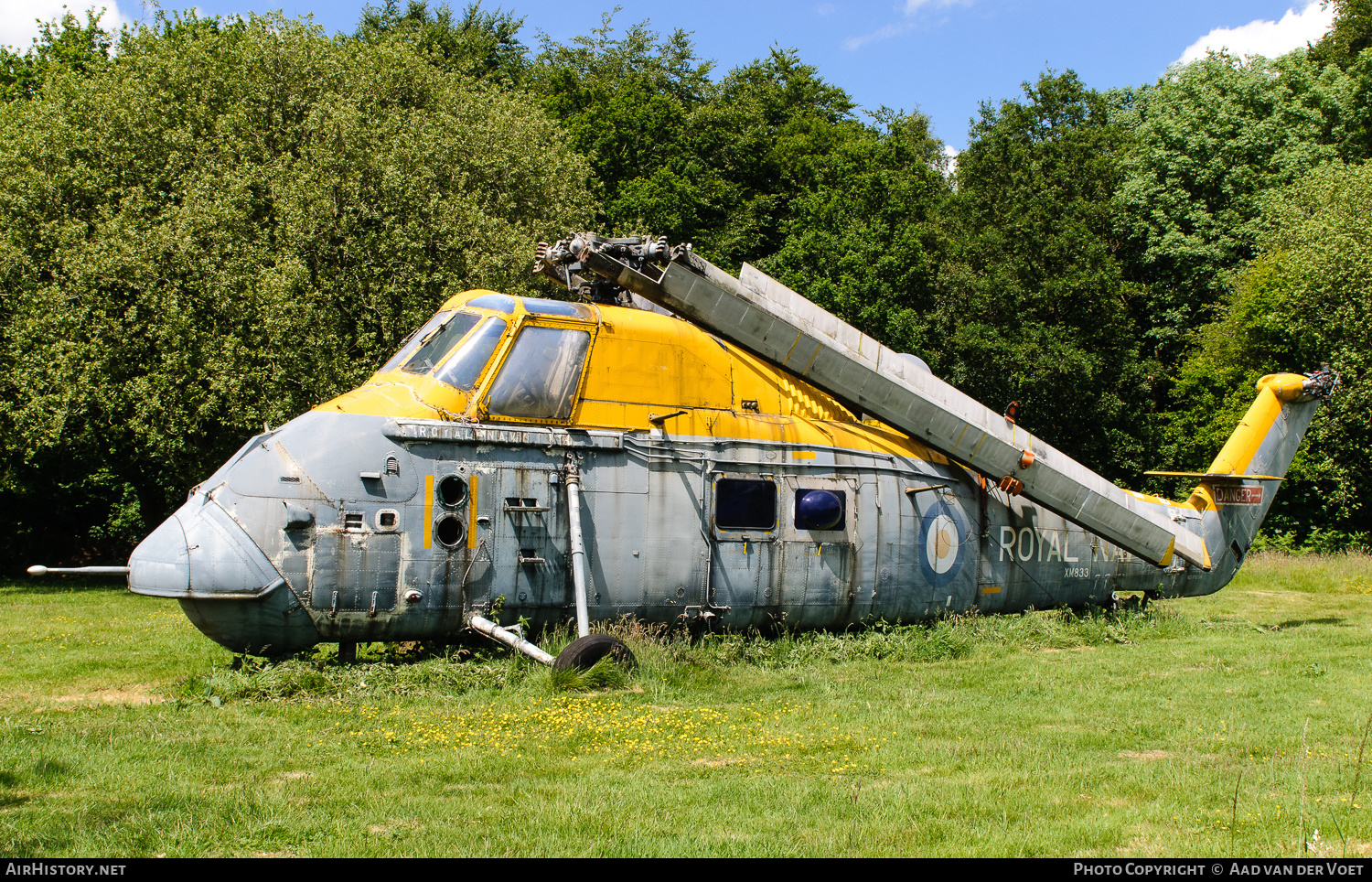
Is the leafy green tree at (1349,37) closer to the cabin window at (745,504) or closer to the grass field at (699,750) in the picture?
the grass field at (699,750)

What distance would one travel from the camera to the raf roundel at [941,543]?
44.0 ft

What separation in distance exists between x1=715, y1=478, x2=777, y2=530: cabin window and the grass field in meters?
1.40

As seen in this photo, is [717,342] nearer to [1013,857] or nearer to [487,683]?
[487,683]

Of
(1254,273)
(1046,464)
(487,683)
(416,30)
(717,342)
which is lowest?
(487,683)

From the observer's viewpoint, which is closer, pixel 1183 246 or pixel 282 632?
pixel 282 632

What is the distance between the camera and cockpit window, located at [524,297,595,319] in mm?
11359

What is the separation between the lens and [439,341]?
37.7 ft

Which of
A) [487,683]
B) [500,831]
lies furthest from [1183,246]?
[500,831]

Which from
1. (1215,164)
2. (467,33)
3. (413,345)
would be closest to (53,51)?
(467,33)

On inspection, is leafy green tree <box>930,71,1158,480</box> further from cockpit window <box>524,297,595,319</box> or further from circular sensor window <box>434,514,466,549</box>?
circular sensor window <box>434,514,466,549</box>

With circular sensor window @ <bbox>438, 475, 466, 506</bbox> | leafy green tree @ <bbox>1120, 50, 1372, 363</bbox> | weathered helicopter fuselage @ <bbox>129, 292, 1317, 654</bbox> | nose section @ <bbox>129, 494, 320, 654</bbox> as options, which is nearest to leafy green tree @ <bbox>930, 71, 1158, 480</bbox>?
leafy green tree @ <bbox>1120, 50, 1372, 363</bbox>

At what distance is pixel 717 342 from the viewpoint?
41.8 ft

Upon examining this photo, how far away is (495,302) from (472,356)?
2.44 feet
